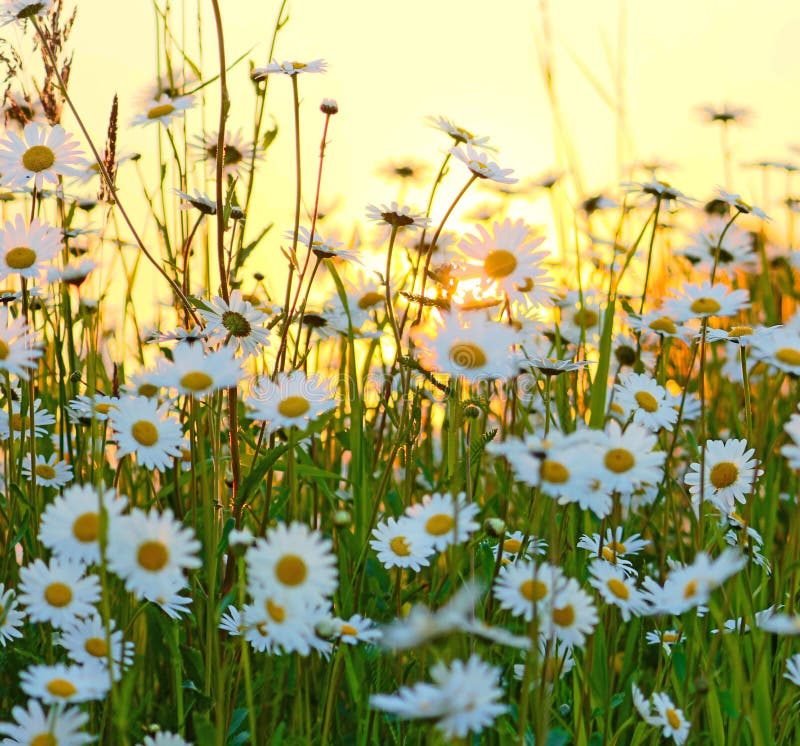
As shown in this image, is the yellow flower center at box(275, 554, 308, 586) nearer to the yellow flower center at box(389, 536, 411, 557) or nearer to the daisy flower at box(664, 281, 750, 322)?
the yellow flower center at box(389, 536, 411, 557)

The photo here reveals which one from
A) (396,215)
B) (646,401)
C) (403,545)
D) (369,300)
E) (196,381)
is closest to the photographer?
(196,381)

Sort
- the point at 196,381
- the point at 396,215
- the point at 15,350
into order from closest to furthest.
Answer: the point at 196,381, the point at 15,350, the point at 396,215

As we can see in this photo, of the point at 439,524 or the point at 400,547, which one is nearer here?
the point at 439,524

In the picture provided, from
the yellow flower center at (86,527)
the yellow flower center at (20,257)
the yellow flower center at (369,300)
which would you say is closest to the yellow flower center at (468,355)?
the yellow flower center at (86,527)

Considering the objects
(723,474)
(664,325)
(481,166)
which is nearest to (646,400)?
(723,474)

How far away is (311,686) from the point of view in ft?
3.89

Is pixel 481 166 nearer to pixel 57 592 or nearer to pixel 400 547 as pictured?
pixel 400 547

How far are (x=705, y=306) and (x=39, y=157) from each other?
2.75 feet

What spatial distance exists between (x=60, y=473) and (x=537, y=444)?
82 cm

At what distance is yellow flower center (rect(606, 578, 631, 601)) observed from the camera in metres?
0.88

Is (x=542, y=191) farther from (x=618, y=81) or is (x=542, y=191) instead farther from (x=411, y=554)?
(x=411, y=554)

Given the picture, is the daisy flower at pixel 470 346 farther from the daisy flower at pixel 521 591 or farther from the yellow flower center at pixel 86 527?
the yellow flower center at pixel 86 527

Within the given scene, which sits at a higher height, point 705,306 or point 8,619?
point 705,306

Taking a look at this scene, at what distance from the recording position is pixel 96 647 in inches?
32.4
